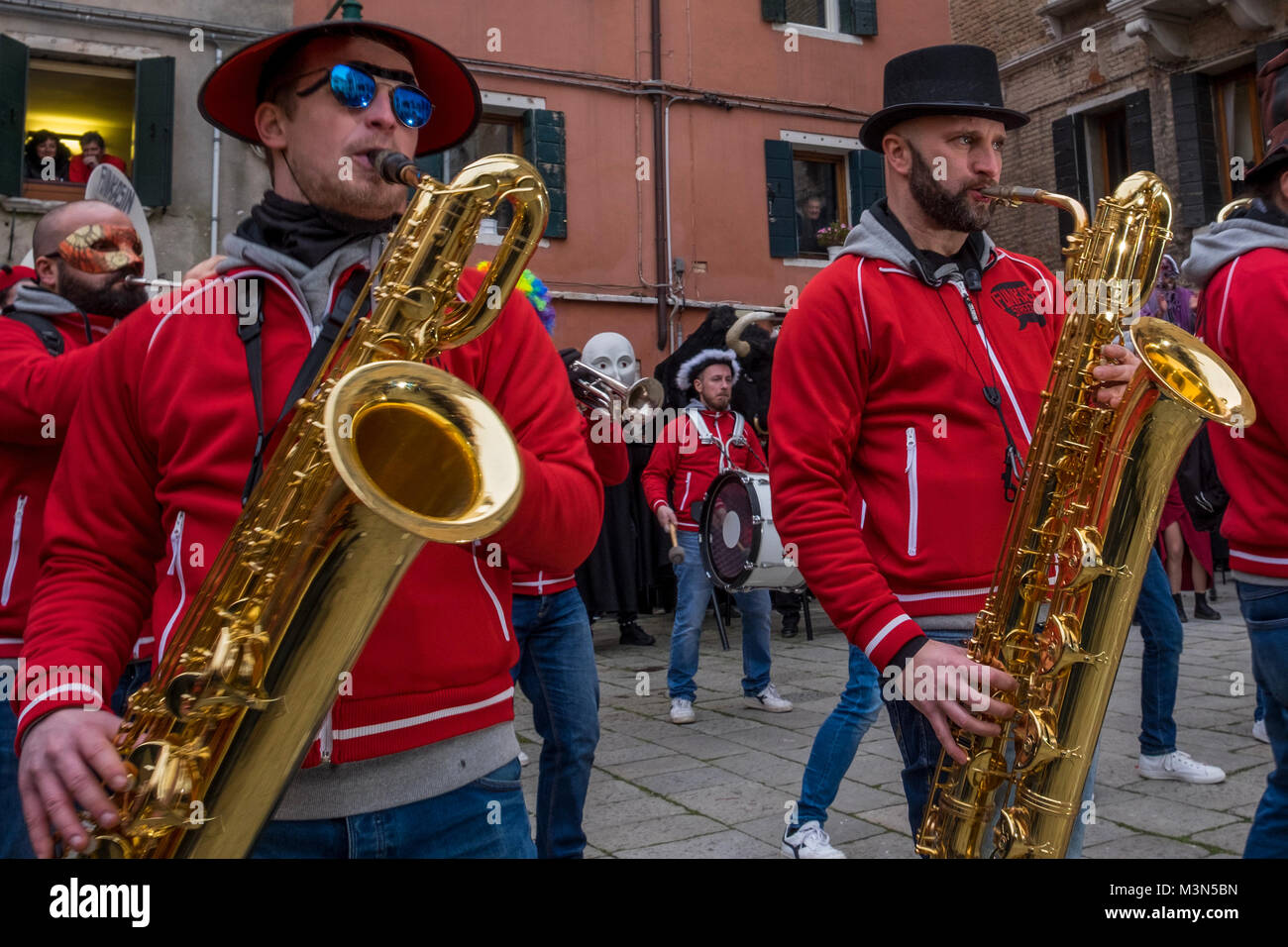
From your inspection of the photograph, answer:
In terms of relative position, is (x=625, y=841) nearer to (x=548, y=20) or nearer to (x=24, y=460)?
(x=24, y=460)

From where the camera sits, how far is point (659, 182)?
49.4 feet

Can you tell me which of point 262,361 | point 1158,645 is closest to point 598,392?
point 1158,645

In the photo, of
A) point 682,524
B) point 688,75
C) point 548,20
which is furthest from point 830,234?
point 682,524

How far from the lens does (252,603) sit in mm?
1614

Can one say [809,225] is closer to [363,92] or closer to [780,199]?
[780,199]

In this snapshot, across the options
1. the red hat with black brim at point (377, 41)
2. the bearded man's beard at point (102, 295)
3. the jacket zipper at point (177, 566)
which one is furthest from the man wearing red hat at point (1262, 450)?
the bearded man's beard at point (102, 295)

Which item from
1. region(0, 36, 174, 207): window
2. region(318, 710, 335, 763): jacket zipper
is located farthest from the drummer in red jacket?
region(0, 36, 174, 207): window

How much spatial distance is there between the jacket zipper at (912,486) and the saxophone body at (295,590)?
1.13 meters

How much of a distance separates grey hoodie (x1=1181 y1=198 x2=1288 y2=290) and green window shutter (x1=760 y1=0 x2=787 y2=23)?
14.1m

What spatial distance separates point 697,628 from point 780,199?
10.9 m

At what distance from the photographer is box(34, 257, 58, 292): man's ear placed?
2.95m

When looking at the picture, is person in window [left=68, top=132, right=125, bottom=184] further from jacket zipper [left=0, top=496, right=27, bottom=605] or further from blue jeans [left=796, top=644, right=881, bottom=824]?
blue jeans [left=796, top=644, right=881, bottom=824]

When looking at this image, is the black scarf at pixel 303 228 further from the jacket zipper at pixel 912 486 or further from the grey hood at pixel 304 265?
the jacket zipper at pixel 912 486
